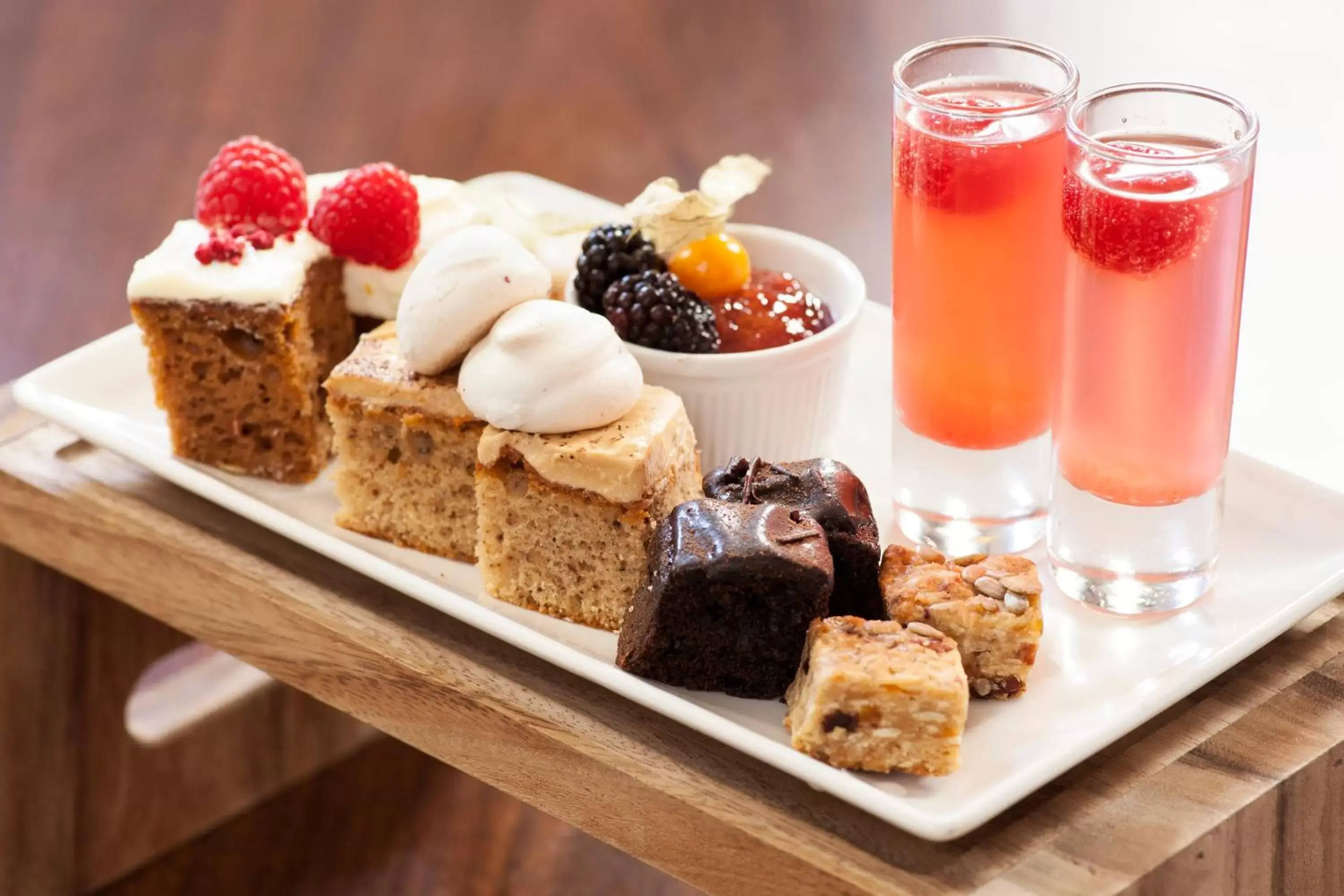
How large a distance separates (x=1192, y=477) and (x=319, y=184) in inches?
48.9

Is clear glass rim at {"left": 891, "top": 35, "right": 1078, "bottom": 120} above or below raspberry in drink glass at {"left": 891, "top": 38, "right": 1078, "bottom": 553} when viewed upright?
above

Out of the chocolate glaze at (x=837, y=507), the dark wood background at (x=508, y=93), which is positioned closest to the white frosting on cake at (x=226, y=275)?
the chocolate glaze at (x=837, y=507)

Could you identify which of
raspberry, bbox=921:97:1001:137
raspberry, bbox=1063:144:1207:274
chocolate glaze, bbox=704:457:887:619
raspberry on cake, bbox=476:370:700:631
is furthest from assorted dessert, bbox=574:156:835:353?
raspberry, bbox=1063:144:1207:274

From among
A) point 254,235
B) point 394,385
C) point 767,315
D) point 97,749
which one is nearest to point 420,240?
point 254,235

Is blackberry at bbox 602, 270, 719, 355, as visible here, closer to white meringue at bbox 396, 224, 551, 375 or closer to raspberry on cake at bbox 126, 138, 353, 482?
white meringue at bbox 396, 224, 551, 375

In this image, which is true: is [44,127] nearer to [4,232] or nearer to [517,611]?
[4,232]

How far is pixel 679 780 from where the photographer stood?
177cm

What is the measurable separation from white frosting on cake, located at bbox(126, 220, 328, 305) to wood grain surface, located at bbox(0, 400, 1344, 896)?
0.94 feet

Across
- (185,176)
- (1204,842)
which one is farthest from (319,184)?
(185,176)

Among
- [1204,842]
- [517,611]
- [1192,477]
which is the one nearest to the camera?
[1204,842]

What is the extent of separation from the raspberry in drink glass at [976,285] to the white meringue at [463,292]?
44cm

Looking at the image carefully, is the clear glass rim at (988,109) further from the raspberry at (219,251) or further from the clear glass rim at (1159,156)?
the raspberry at (219,251)

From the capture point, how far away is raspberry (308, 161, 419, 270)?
229 centimetres

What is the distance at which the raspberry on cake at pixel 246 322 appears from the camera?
7.27ft
